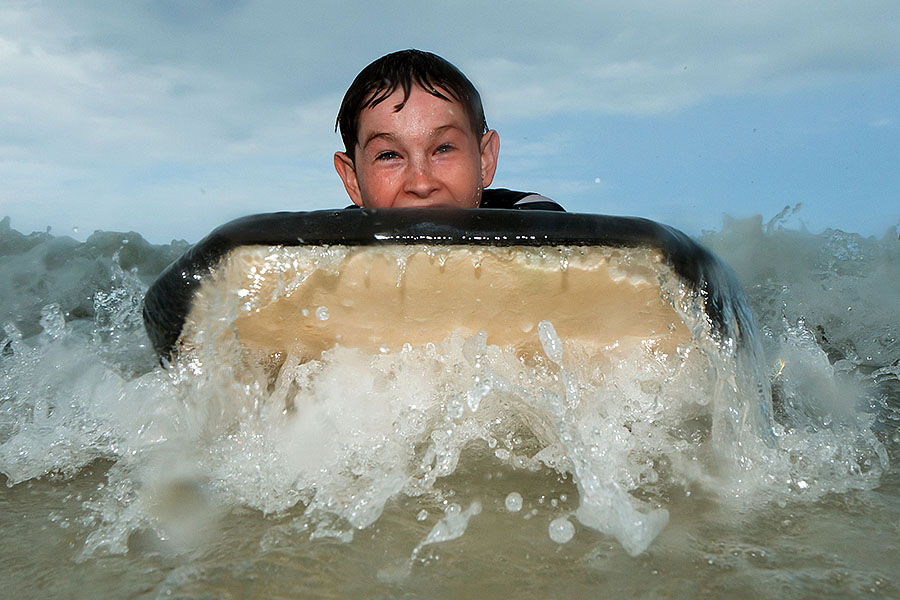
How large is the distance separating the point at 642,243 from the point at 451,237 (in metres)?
0.42

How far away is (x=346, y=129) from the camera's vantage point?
2.72 m

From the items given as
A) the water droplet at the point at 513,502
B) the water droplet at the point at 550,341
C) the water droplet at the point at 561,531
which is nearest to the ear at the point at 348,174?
the water droplet at the point at 550,341

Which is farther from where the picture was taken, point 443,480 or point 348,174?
point 348,174

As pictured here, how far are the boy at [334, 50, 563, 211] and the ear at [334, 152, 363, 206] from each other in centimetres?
18

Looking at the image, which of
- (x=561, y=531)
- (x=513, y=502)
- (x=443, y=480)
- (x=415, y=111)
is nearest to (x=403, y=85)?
(x=415, y=111)

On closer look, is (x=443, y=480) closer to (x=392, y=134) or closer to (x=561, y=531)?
(x=561, y=531)

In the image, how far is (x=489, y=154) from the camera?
2939 millimetres

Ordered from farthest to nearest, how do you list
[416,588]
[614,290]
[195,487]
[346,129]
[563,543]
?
[346,129], [614,290], [195,487], [563,543], [416,588]

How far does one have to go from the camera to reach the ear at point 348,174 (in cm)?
284

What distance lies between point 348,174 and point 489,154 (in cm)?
63

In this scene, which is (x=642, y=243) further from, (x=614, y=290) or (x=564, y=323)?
(x=564, y=323)

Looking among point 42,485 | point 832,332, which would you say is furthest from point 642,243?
point 832,332

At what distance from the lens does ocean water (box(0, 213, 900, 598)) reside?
1.04m

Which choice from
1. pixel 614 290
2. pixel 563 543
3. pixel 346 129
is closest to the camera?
pixel 563 543
